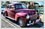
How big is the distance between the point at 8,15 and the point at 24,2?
372mm

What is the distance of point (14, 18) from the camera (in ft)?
8.54

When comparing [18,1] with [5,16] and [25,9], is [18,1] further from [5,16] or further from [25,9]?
[5,16]

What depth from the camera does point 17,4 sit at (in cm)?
260

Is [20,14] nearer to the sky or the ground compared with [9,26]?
nearer to the sky

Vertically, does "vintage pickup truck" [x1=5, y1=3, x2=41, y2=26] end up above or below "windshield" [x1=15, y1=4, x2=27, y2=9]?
below

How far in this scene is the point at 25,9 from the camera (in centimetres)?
260

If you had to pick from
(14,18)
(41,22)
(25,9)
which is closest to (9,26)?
(14,18)

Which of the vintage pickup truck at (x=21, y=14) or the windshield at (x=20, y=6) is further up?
the windshield at (x=20, y=6)

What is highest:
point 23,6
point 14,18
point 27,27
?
point 23,6

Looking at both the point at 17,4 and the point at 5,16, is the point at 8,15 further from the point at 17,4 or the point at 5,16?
the point at 17,4

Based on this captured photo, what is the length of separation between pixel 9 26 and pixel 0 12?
300 millimetres

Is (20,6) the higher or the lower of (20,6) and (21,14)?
the higher

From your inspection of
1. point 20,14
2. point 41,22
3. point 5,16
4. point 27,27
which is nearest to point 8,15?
point 5,16

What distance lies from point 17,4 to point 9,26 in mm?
422
